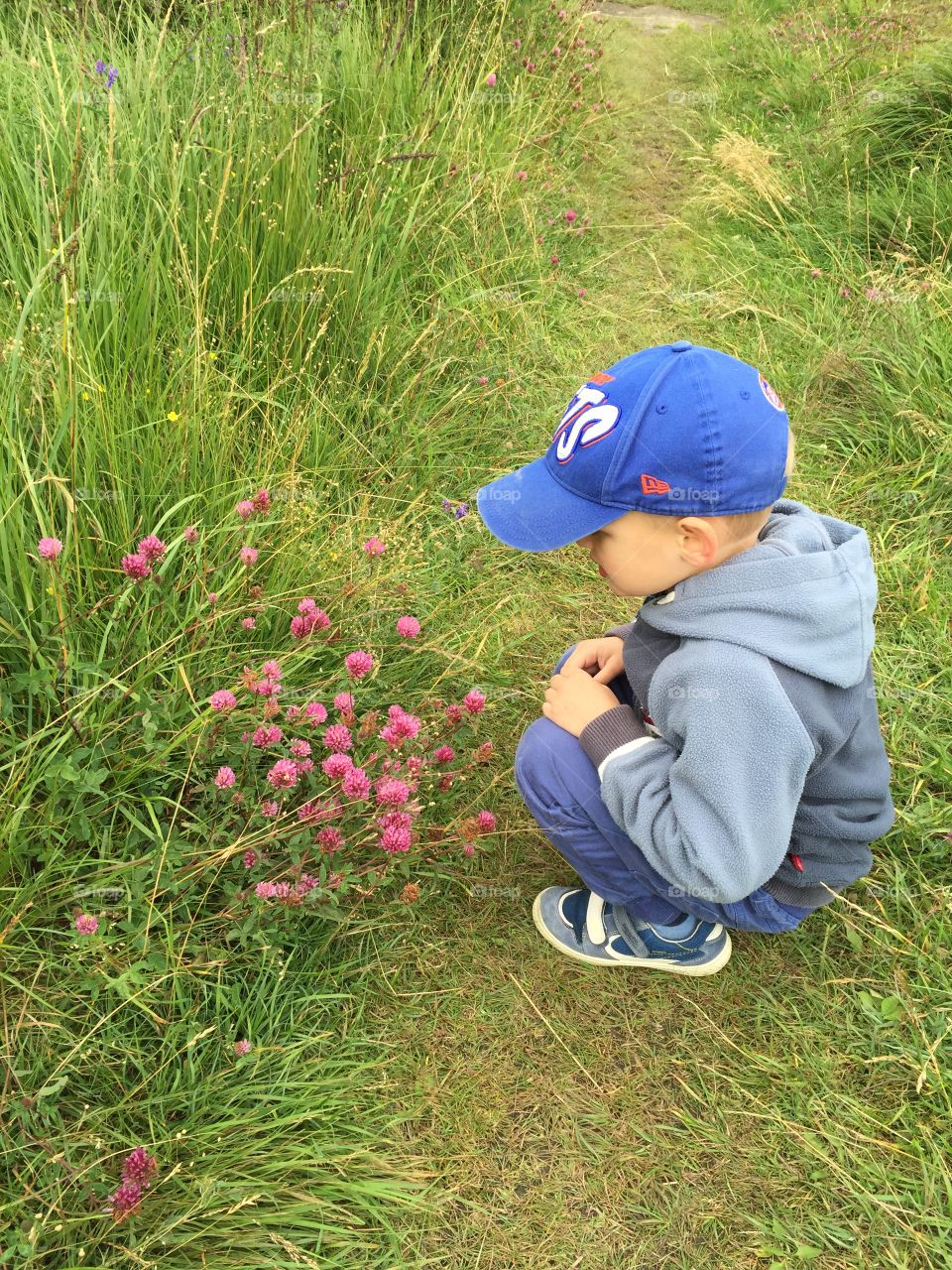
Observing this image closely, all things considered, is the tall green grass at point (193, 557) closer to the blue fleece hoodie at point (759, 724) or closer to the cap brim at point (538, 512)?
the cap brim at point (538, 512)

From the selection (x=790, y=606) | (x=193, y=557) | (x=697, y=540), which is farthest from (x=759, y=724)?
(x=193, y=557)

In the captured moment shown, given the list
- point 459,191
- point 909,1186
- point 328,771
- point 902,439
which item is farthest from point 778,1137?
point 459,191

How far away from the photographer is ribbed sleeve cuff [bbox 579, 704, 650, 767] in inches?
76.2

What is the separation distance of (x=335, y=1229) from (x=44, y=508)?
5.36 feet

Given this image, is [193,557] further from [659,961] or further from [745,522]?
[659,961]

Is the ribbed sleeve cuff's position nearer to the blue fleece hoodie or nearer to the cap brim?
the blue fleece hoodie

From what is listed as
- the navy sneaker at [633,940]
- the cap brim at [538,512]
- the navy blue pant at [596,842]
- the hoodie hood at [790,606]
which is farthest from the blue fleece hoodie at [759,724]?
the navy sneaker at [633,940]

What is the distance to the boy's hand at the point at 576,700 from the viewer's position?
6.72 ft

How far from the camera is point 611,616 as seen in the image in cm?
325

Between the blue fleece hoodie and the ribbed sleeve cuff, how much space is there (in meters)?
0.01

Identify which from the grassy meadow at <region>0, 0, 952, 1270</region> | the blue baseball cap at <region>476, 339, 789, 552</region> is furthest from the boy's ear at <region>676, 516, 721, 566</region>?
the grassy meadow at <region>0, 0, 952, 1270</region>

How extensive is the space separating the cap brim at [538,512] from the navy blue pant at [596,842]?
0.49m

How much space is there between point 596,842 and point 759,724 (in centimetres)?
62

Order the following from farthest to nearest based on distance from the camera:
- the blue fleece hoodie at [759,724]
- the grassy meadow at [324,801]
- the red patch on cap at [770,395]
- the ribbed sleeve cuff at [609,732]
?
the ribbed sleeve cuff at [609,732], the grassy meadow at [324,801], the red patch on cap at [770,395], the blue fleece hoodie at [759,724]
